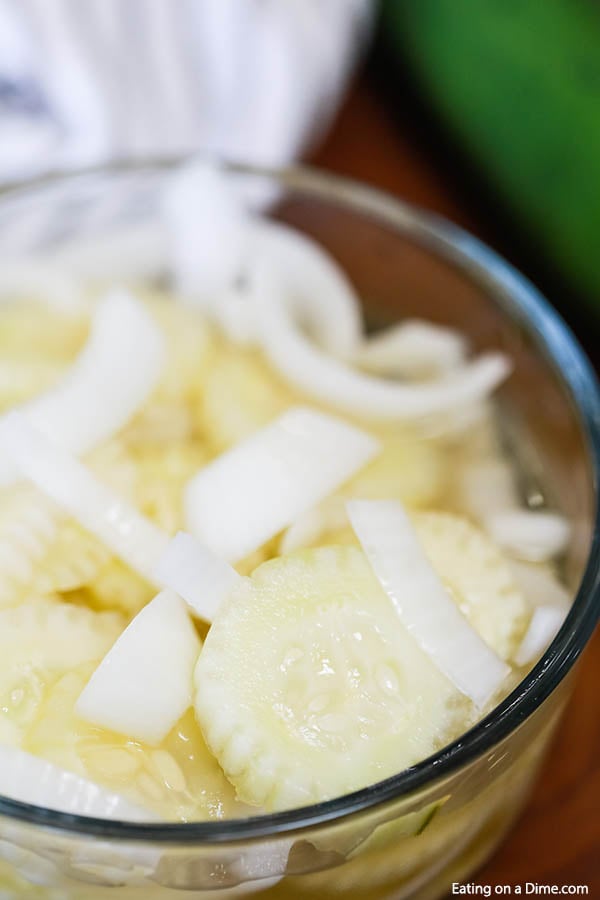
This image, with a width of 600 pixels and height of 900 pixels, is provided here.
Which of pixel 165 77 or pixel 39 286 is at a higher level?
pixel 165 77

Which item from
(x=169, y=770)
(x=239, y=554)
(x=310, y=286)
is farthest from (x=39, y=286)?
(x=169, y=770)

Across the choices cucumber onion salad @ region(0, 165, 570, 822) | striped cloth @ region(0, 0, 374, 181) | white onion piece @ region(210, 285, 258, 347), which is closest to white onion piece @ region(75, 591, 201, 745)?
cucumber onion salad @ region(0, 165, 570, 822)

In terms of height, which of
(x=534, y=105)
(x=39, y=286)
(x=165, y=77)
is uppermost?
(x=534, y=105)

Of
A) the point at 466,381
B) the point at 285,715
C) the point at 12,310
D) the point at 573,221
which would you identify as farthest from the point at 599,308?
the point at 285,715

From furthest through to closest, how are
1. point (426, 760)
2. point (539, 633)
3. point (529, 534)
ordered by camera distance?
point (529, 534)
point (539, 633)
point (426, 760)

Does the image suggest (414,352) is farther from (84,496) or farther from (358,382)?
(84,496)

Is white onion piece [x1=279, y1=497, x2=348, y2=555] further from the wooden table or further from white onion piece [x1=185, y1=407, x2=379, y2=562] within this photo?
the wooden table

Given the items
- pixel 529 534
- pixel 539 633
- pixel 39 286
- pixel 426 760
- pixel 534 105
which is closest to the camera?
pixel 426 760
